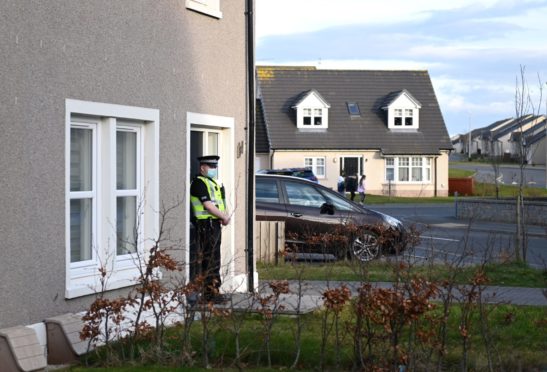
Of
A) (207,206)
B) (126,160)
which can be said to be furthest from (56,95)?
(207,206)

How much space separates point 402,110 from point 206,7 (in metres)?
51.8

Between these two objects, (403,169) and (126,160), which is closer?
(126,160)

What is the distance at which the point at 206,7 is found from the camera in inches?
513

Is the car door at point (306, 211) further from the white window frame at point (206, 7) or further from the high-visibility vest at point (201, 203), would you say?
the high-visibility vest at point (201, 203)

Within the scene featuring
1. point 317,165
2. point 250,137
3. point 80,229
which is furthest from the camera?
point 317,165

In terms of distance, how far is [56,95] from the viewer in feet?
31.8

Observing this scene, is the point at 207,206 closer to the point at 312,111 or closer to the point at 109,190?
the point at 109,190

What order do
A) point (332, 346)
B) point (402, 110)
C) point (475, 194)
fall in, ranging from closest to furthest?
1. point (332, 346)
2. point (475, 194)
3. point (402, 110)

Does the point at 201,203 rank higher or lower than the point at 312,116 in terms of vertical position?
lower

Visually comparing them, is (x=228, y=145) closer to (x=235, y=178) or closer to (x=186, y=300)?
(x=235, y=178)

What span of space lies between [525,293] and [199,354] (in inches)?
266

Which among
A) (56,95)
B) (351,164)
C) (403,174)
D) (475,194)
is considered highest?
(351,164)

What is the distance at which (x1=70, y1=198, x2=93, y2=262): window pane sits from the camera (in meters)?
10.3

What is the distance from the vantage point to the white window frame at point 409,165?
2511 inches
